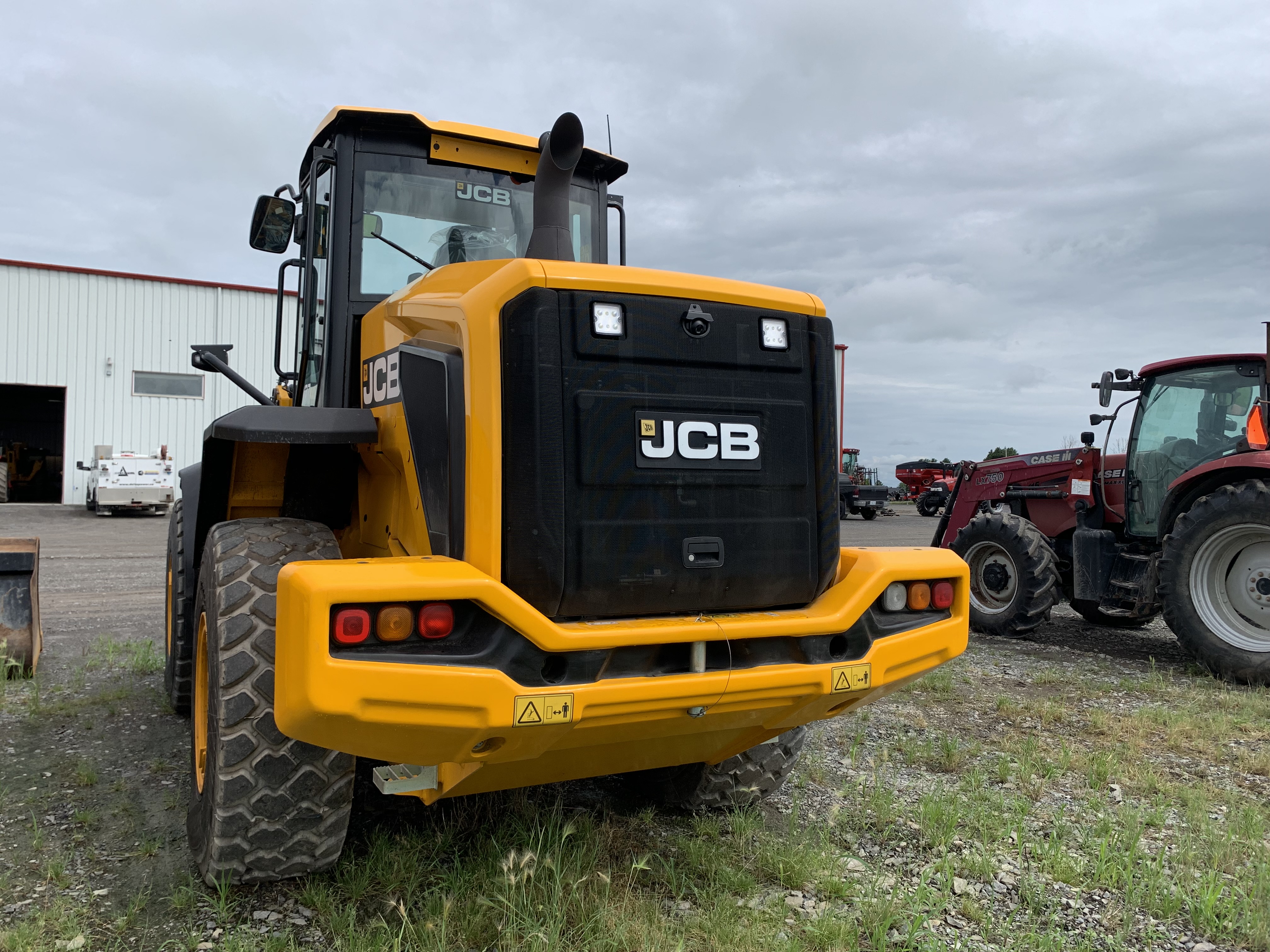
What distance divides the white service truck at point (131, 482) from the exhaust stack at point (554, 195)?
1999 cm

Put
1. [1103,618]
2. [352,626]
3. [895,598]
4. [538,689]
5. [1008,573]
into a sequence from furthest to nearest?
[1103,618]
[1008,573]
[895,598]
[538,689]
[352,626]

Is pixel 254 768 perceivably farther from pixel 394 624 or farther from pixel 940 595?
pixel 940 595

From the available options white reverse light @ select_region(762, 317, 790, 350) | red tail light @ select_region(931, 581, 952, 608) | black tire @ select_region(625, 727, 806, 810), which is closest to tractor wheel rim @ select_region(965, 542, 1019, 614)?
black tire @ select_region(625, 727, 806, 810)

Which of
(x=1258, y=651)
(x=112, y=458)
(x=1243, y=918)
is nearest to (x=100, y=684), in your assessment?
(x=1243, y=918)

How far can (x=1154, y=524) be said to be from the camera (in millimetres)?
7309

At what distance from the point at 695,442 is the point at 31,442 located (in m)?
38.5

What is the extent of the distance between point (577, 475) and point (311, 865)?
1.37m

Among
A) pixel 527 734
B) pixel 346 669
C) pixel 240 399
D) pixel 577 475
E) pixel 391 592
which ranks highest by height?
pixel 240 399

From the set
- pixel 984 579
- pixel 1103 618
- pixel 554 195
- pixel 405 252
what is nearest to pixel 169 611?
pixel 405 252

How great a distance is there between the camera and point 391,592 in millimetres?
2156

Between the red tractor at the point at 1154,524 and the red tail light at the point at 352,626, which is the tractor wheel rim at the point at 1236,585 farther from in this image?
the red tail light at the point at 352,626

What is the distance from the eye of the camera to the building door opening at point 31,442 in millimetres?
26469

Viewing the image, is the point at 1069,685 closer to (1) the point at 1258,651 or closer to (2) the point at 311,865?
(1) the point at 1258,651

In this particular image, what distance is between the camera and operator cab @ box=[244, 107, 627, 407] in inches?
139
